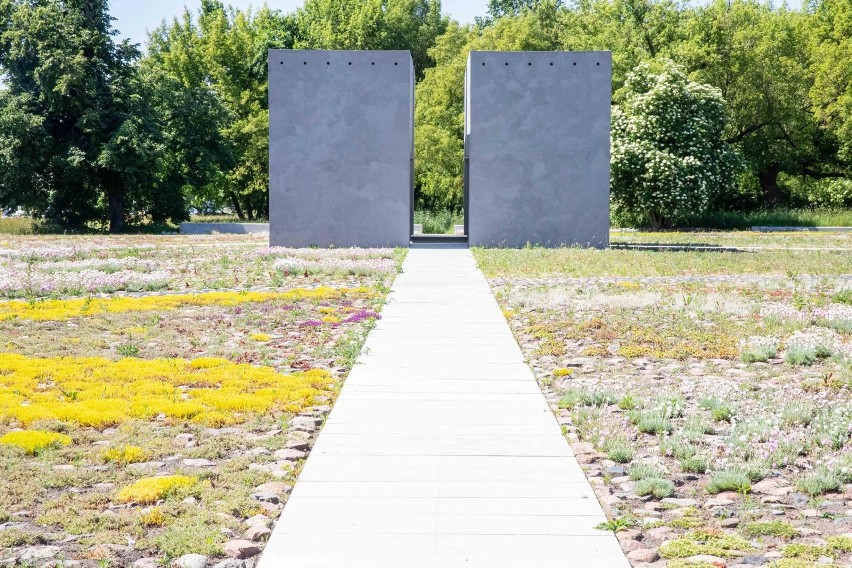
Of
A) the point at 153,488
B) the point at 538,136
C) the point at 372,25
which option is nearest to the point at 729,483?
the point at 153,488

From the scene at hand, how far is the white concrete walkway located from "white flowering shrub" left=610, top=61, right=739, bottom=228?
2849cm

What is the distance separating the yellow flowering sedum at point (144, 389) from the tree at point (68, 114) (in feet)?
98.4

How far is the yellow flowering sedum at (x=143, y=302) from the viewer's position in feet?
43.2

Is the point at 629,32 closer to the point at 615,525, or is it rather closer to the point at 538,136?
the point at 538,136

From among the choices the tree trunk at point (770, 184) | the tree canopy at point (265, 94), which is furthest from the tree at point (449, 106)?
the tree trunk at point (770, 184)

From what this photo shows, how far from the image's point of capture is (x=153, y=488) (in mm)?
5461

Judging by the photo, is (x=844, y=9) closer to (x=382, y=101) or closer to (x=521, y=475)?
(x=382, y=101)

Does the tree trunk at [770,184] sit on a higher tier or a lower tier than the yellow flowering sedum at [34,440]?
higher

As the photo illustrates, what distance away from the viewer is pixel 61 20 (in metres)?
38.4

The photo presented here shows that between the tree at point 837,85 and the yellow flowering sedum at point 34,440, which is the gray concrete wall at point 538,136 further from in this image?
the tree at point 837,85

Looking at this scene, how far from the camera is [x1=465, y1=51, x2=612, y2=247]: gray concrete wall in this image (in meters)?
26.9

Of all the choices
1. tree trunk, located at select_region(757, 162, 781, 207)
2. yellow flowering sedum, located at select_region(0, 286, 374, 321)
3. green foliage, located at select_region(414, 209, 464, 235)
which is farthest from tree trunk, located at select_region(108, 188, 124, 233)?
tree trunk, located at select_region(757, 162, 781, 207)

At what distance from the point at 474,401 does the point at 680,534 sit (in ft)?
9.99

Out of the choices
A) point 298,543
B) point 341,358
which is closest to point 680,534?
point 298,543
